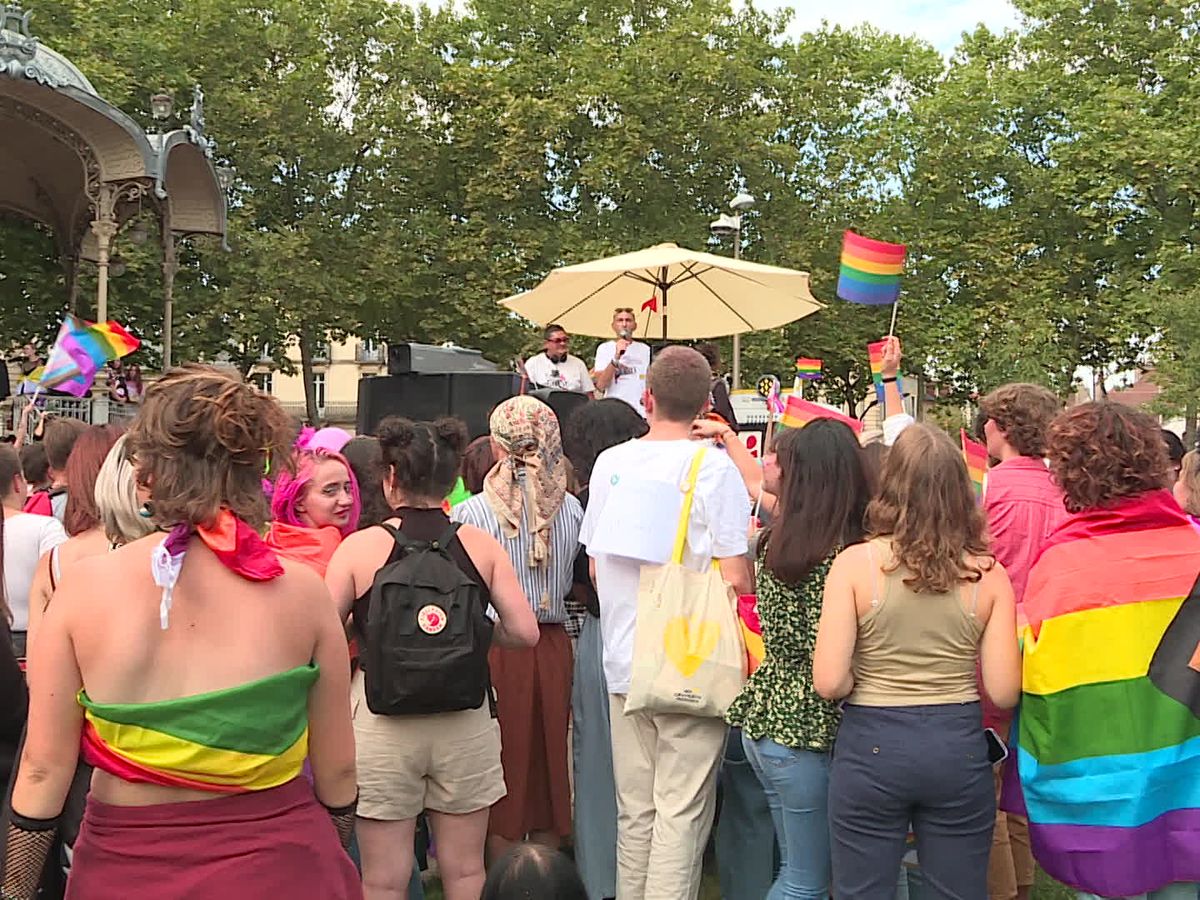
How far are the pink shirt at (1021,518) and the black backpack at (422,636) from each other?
1.92 m

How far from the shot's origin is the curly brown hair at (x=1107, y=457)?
3260mm

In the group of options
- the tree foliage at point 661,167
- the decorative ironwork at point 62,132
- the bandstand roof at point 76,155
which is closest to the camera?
the bandstand roof at point 76,155

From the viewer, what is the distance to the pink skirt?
2.12 metres

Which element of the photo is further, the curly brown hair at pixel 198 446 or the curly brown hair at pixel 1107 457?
the curly brown hair at pixel 1107 457

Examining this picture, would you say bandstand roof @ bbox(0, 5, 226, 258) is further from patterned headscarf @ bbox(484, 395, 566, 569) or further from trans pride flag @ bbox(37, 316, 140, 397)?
patterned headscarf @ bbox(484, 395, 566, 569)

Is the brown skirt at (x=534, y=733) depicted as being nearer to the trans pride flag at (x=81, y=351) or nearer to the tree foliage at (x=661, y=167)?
the trans pride flag at (x=81, y=351)

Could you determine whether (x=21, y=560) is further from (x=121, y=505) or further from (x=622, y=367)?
(x=622, y=367)

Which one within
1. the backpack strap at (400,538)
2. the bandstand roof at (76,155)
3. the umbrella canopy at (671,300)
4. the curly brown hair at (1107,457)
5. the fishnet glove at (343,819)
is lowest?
the fishnet glove at (343,819)

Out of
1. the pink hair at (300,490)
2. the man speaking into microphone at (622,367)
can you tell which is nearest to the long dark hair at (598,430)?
the pink hair at (300,490)

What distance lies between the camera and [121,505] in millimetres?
2461

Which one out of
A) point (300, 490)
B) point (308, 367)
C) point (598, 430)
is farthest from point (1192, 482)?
point (308, 367)

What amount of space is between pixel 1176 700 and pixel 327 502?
2661 mm

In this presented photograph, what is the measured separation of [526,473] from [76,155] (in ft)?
44.2

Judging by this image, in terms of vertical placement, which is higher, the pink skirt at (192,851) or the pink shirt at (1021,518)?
the pink shirt at (1021,518)
